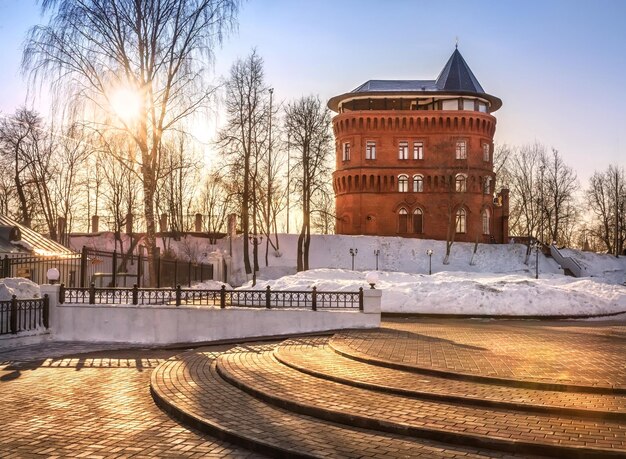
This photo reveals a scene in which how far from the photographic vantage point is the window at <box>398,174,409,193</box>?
191 feet

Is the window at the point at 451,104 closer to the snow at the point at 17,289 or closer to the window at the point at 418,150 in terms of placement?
the window at the point at 418,150

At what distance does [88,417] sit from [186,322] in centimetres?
866

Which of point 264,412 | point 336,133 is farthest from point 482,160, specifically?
point 264,412

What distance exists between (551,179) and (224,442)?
216 ft

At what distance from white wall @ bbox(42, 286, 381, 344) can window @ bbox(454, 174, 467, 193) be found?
42.4 metres

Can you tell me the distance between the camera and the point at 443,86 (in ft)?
196

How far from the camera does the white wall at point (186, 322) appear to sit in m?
16.4

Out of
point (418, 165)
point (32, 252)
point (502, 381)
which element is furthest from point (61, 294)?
point (418, 165)

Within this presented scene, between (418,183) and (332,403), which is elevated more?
(418,183)

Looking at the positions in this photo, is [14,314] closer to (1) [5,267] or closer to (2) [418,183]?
(1) [5,267]

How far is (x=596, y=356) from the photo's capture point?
11.1m

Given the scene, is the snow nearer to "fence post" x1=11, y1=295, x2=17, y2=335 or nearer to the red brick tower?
"fence post" x1=11, y1=295, x2=17, y2=335

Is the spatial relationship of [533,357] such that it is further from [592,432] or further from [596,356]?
[592,432]

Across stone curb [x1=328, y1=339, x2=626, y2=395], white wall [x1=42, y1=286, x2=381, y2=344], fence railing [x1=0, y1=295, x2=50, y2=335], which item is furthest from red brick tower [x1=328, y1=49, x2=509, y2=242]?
stone curb [x1=328, y1=339, x2=626, y2=395]
